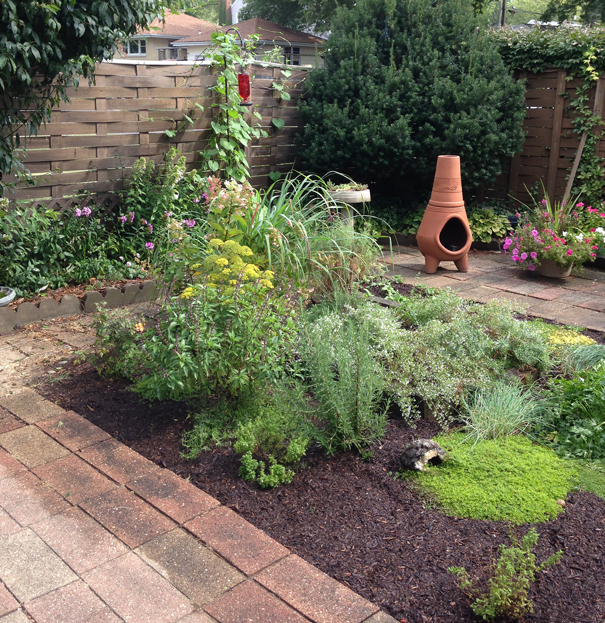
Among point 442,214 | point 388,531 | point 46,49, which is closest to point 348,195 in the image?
point 442,214

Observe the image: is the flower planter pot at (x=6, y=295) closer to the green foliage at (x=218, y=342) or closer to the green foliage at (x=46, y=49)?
the green foliage at (x=46, y=49)

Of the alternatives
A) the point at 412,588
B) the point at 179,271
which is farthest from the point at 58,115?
the point at 412,588

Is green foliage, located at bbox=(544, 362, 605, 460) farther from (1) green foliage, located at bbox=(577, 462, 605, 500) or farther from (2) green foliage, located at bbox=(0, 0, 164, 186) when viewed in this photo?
(2) green foliage, located at bbox=(0, 0, 164, 186)

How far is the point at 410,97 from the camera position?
6613mm

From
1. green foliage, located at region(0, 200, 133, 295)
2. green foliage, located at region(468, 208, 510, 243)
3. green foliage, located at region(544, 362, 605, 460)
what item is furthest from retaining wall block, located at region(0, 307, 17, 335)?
green foliage, located at region(468, 208, 510, 243)

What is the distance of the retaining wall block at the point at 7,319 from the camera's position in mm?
4340

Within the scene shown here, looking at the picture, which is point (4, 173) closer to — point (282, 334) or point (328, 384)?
point (282, 334)

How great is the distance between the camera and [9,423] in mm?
3092

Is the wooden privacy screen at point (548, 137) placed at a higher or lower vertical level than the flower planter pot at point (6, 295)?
higher

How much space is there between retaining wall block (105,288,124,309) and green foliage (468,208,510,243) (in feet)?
13.3

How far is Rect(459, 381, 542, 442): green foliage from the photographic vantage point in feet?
9.60

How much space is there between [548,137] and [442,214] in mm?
2511

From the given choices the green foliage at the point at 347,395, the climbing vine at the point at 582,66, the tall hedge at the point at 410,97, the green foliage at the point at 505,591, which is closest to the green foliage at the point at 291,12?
the climbing vine at the point at 582,66

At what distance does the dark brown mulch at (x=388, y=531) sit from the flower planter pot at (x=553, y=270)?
3.41 meters
